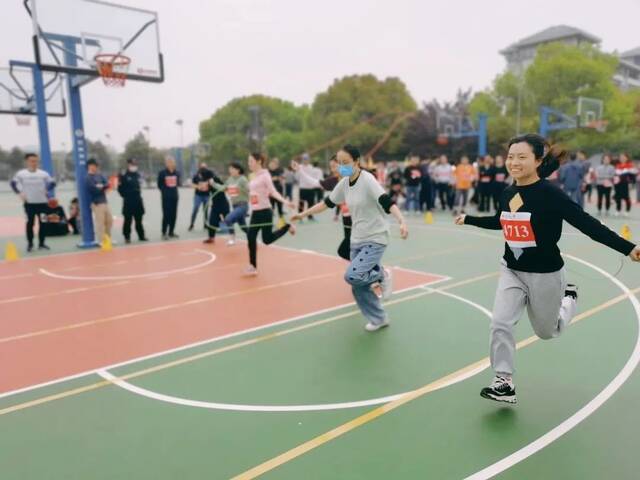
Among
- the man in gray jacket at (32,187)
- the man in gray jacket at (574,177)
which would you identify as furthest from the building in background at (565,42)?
the man in gray jacket at (32,187)

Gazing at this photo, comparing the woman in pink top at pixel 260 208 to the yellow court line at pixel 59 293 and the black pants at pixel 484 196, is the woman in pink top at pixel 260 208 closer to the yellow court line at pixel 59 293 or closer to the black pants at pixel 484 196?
the yellow court line at pixel 59 293

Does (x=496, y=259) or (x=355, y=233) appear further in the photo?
(x=496, y=259)

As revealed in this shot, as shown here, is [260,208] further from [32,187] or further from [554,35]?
[554,35]

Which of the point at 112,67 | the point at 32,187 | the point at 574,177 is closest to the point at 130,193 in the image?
the point at 32,187

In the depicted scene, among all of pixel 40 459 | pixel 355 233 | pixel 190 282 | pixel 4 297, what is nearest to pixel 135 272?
pixel 190 282

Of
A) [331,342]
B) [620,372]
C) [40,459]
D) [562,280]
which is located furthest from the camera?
[331,342]

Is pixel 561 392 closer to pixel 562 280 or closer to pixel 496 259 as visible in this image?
pixel 562 280

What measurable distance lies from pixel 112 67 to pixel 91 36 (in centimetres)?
71

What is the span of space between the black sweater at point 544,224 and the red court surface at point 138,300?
3.30m

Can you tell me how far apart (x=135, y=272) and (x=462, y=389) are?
654 cm

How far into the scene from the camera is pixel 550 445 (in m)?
3.49

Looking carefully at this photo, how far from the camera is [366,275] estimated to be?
5543 mm

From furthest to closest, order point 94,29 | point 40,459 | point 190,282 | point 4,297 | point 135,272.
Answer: point 94,29
point 135,272
point 190,282
point 4,297
point 40,459

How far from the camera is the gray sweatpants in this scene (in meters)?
3.81
